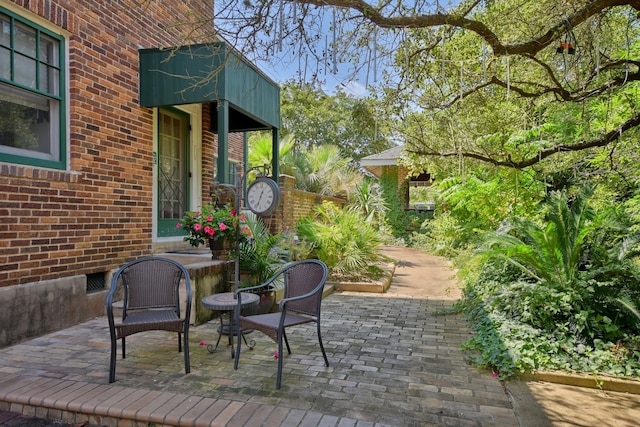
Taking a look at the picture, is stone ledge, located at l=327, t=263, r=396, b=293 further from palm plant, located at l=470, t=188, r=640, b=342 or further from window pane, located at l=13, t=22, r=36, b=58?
window pane, located at l=13, t=22, r=36, b=58

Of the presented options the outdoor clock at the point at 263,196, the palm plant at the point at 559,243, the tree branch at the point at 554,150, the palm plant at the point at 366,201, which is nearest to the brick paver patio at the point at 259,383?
the palm plant at the point at 559,243

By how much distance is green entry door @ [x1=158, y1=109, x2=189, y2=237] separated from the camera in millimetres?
6418

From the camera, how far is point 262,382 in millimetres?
3037

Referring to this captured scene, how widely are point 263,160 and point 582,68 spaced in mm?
5928

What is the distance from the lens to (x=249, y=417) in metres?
2.48

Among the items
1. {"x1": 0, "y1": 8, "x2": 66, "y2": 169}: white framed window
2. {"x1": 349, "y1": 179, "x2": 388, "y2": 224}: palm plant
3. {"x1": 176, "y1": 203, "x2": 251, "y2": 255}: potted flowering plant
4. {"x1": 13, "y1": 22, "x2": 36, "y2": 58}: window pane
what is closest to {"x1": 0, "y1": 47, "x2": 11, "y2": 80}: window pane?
{"x1": 0, "y1": 8, "x2": 66, "y2": 169}: white framed window

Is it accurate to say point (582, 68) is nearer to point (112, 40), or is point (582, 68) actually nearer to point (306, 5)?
point (306, 5)

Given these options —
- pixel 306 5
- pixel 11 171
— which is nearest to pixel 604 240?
pixel 306 5

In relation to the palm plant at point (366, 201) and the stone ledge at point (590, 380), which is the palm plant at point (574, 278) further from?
the palm plant at point (366, 201)

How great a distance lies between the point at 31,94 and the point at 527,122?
22.3ft

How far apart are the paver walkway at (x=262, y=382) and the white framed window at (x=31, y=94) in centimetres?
193

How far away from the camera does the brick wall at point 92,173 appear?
394 cm

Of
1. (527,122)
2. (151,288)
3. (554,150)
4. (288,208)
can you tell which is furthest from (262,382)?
(527,122)

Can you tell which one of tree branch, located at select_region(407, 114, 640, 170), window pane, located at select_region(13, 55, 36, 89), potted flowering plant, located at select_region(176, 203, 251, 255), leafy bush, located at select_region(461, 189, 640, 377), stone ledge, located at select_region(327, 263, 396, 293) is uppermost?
window pane, located at select_region(13, 55, 36, 89)
